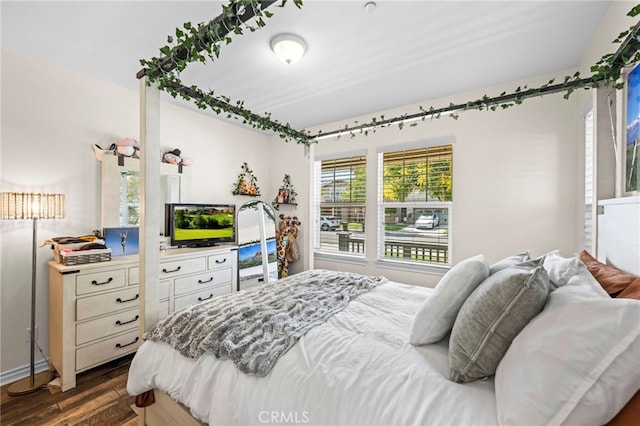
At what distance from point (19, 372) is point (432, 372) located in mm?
3194

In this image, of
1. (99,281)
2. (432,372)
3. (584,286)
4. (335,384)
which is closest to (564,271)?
(584,286)

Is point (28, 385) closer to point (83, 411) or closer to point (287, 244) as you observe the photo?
point (83, 411)

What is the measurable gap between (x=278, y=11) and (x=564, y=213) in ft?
9.68

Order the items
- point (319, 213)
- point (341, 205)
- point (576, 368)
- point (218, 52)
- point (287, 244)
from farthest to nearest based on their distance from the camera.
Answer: point (319, 213), point (287, 244), point (341, 205), point (218, 52), point (576, 368)

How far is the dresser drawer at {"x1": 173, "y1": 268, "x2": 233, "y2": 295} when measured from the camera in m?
2.65

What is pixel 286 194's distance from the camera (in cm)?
421

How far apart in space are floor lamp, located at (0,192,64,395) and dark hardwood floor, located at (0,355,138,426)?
0.27 feet

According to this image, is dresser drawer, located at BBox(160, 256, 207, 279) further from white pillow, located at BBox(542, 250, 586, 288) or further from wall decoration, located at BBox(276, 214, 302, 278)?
white pillow, located at BBox(542, 250, 586, 288)

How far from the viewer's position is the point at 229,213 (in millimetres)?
3586

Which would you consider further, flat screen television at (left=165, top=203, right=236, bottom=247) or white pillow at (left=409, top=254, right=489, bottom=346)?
flat screen television at (left=165, top=203, right=236, bottom=247)

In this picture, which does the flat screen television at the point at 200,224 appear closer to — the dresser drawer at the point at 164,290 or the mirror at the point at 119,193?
the mirror at the point at 119,193

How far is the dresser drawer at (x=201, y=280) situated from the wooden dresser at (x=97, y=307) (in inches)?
0.4

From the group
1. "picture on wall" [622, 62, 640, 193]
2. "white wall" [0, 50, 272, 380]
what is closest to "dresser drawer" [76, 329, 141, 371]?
"white wall" [0, 50, 272, 380]

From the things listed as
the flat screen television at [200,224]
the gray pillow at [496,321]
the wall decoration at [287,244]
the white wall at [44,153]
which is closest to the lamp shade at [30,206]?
the white wall at [44,153]
